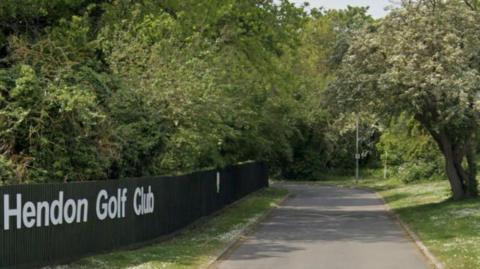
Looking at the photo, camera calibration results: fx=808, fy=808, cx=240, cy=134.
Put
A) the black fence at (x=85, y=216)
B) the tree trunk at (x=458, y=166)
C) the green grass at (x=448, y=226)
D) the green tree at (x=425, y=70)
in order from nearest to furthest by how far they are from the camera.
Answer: the black fence at (x=85, y=216), the green grass at (x=448, y=226), the green tree at (x=425, y=70), the tree trunk at (x=458, y=166)

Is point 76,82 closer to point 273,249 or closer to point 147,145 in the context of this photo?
point 147,145

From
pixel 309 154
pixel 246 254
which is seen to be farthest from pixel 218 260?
pixel 309 154

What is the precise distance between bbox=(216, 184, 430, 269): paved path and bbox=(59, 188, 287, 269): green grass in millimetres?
615

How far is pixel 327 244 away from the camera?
21.2 m

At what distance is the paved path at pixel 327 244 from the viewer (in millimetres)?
17125

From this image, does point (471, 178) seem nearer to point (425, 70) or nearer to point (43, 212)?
point (425, 70)

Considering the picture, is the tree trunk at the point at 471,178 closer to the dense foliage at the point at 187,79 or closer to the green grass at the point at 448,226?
the dense foliage at the point at 187,79

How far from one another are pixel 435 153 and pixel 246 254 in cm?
4325

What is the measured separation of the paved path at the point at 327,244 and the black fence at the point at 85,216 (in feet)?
7.99

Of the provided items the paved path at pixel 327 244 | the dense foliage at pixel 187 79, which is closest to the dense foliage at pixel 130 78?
the dense foliage at pixel 187 79

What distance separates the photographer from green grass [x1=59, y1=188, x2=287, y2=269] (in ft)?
53.4

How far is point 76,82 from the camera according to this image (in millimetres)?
19672

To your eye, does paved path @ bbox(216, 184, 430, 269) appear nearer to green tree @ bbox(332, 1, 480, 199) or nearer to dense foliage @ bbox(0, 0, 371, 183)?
dense foliage @ bbox(0, 0, 371, 183)

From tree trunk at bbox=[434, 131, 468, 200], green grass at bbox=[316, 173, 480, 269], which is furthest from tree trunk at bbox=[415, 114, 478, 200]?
green grass at bbox=[316, 173, 480, 269]
